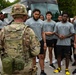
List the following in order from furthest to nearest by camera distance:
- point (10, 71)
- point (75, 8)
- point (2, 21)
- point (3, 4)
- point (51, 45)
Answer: point (3, 4) < point (75, 8) < point (2, 21) < point (51, 45) < point (10, 71)

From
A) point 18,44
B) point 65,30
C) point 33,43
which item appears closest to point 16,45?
point 18,44

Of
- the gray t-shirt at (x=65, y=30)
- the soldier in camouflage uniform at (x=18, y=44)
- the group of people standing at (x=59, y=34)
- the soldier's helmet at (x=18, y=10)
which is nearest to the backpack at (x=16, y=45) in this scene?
the soldier in camouflage uniform at (x=18, y=44)

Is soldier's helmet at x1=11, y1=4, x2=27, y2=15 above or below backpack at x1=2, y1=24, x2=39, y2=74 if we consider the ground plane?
above

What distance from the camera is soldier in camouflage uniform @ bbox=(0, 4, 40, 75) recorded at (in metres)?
4.75

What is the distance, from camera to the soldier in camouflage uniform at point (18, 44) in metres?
4.75

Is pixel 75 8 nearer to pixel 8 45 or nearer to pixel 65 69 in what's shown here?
pixel 65 69

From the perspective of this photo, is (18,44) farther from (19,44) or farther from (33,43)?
(33,43)

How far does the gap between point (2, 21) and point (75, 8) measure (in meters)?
23.2

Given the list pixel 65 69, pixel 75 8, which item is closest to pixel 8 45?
pixel 65 69

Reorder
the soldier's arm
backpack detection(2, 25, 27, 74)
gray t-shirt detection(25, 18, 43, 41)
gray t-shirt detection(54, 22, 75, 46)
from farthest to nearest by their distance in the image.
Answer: gray t-shirt detection(54, 22, 75, 46) → gray t-shirt detection(25, 18, 43, 41) → the soldier's arm → backpack detection(2, 25, 27, 74)

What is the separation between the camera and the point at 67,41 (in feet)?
27.8

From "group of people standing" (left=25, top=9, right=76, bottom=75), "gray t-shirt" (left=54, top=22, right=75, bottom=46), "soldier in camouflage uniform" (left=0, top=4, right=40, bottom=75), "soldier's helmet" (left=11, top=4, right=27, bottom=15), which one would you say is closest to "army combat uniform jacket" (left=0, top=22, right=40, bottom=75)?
"soldier in camouflage uniform" (left=0, top=4, right=40, bottom=75)

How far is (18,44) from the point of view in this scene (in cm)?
480

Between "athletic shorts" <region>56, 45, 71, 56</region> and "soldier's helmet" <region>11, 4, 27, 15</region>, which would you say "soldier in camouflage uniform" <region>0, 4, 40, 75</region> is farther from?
"athletic shorts" <region>56, 45, 71, 56</region>
